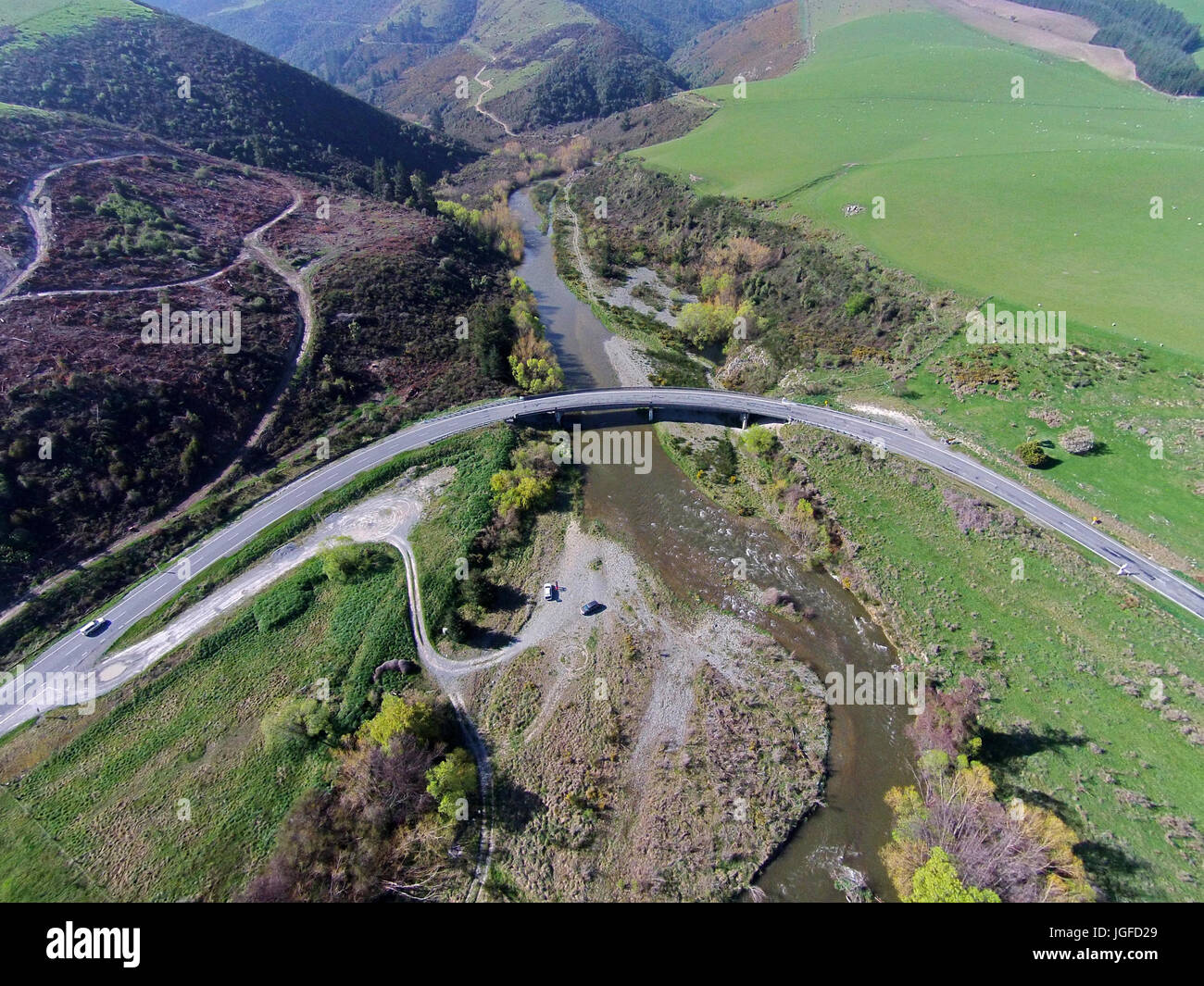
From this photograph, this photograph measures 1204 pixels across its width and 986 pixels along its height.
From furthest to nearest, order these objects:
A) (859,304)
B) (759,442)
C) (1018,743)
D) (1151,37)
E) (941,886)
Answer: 1. (1151,37)
2. (859,304)
3. (759,442)
4. (1018,743)
5. (941,886)

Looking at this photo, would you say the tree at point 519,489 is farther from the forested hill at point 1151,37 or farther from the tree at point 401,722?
the forested hill at point 1151,37

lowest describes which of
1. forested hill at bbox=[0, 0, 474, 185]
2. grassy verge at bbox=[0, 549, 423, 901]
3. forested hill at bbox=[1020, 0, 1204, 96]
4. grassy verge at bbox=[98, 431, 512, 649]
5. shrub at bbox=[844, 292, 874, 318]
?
grassy verge at bbox=[0, 549, 423, 901]

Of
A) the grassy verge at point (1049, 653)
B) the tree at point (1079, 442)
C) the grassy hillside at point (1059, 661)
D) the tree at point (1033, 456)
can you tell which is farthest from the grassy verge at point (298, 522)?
the tree at point (1079, 442)

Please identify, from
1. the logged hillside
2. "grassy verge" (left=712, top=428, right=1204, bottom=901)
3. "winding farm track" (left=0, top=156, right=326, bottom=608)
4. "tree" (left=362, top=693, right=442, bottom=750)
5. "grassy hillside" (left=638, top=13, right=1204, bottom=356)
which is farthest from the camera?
"grassy hillside" (left=638, top=13, right=1204, bottom=356)

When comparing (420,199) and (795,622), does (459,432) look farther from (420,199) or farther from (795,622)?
(420,199)

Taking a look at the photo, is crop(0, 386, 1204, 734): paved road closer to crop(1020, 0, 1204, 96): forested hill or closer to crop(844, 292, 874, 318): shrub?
crop(844, 292, 874, 318): shrub

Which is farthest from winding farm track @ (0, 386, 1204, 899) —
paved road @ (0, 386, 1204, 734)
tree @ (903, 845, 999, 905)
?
tree @ (903, 845, 999, 905)

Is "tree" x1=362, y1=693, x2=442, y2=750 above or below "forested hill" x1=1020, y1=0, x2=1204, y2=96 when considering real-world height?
below

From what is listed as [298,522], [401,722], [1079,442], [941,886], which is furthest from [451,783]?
[1079,442]
